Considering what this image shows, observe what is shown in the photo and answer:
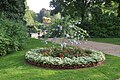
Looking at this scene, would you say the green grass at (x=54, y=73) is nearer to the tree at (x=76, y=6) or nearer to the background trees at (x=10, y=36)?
the background trees at (x=10, y=36)

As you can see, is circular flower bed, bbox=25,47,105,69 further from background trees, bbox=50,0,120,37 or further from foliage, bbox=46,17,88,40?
background trees, bbox=50,0,120,37

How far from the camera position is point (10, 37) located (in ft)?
34.7

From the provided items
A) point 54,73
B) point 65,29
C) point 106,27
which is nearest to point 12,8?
point 65,29

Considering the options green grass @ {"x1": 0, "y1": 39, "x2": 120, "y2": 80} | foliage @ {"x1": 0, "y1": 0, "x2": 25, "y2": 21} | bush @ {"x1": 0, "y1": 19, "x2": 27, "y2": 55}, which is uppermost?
foliage @ {"x1": 0, "y1": 0, "x2": 25, "y2": 21}

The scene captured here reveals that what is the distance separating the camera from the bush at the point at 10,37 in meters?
9.84

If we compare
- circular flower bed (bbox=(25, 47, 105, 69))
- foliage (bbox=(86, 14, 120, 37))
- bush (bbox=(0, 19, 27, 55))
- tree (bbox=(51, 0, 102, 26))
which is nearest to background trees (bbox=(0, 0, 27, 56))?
bush (bbox=(0, 19, 27, 55))

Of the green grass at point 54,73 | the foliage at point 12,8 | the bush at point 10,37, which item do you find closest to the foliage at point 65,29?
the green grass at point 54,73

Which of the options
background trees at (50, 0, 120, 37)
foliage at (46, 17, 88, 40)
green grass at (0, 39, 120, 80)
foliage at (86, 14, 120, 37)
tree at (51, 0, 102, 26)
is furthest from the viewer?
tree at (51, 0, 102, 26)

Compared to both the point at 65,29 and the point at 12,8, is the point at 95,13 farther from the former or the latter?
the point at 65,29

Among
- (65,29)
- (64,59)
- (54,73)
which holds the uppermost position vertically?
(65,29)

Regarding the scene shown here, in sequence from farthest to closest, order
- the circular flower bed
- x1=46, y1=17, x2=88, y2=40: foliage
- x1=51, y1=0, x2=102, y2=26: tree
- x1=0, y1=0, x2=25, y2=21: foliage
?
x1=51, y1=0, x2=102, y2=26: tree, x1=0, y1=0, x2=25, y2=21: foliage, x1=46, y1=17, x2=88, y2=40: foliage, the circular flower bed

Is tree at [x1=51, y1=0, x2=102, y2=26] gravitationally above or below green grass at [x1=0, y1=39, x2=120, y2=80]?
above

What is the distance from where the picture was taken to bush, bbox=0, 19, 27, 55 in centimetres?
984

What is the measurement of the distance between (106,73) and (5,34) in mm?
5153
